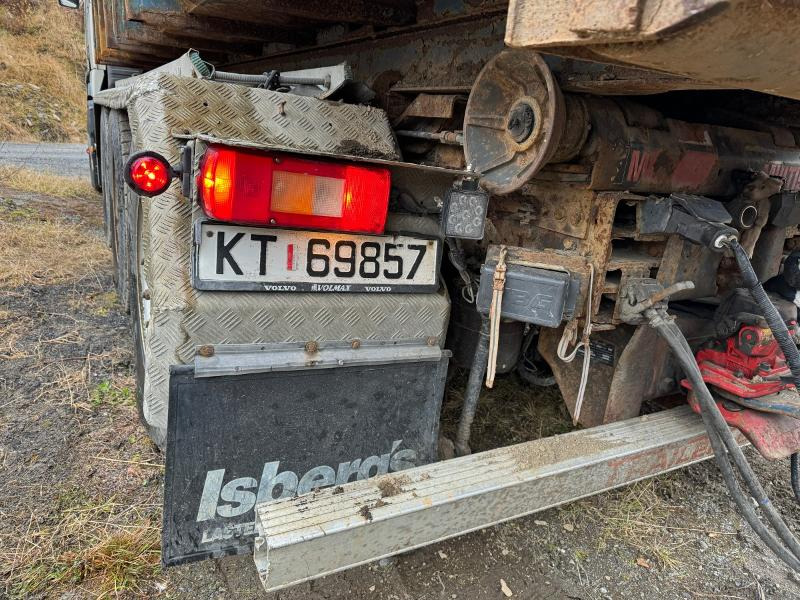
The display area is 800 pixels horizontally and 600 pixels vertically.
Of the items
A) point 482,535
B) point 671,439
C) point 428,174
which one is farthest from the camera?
point 482,535

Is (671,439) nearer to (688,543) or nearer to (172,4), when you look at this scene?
(688,543)

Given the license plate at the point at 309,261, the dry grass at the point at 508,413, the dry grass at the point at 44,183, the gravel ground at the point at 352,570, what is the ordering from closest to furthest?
the license plate at the point at 309,261, the gravel ground at the point at 352,570, the dry grass at the point at 508,413, the dry grass at the point at 44,183

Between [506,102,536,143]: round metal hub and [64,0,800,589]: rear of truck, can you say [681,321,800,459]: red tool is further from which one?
[506,102,536,143]: round metal hub

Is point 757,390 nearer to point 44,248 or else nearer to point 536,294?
point 536,294

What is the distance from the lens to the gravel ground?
72.4 inches

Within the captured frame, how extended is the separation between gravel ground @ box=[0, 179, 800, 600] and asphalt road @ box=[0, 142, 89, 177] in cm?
944

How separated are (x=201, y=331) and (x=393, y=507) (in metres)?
0.71

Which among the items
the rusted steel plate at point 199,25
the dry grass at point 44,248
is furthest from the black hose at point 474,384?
the dry grass at point 44,248

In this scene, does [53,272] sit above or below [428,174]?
below

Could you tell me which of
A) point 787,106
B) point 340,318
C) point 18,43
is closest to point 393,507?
point 340,318

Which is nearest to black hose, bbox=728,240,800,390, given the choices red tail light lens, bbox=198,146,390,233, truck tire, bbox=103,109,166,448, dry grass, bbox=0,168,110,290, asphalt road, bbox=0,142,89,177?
red tail light lens, bbox=198,146,390,233

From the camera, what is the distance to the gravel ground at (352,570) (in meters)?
1.84

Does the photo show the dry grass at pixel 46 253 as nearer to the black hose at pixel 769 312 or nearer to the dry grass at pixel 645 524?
the dry grass at pixel 645 524

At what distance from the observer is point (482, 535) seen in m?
2.18
